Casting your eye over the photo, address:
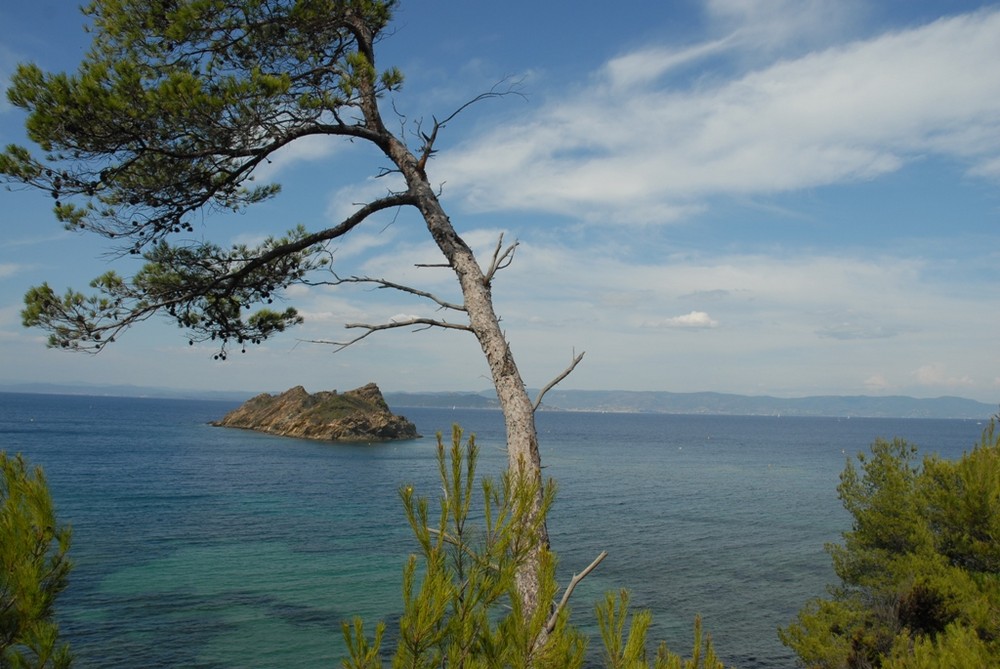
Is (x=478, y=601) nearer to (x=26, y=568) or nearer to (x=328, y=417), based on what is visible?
(x=26, y=568)

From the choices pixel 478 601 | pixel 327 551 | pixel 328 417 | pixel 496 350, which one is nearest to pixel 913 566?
pixel 496 350

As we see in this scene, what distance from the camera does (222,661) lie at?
656 inches

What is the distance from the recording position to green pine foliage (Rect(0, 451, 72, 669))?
376cm

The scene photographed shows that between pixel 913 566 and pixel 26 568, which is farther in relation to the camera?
pixel 913 566

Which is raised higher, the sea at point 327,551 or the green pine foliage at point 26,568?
the green pine foliage at point 26,568

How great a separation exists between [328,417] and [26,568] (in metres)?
92.8

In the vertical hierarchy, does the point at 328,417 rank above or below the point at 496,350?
below

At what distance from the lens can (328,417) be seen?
93.6m

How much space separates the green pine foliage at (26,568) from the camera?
12.3 feet

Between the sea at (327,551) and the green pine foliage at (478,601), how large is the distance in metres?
2.05

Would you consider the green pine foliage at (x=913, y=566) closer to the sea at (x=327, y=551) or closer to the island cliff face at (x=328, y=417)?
the sea at (x=327, y=551)

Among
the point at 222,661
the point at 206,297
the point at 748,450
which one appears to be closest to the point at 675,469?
the point at 748,450

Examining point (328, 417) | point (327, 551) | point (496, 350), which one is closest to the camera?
point (496, 350)

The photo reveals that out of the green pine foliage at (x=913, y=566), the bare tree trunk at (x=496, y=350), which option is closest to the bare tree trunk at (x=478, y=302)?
the bare tree trunk at (x=496, y=350)
